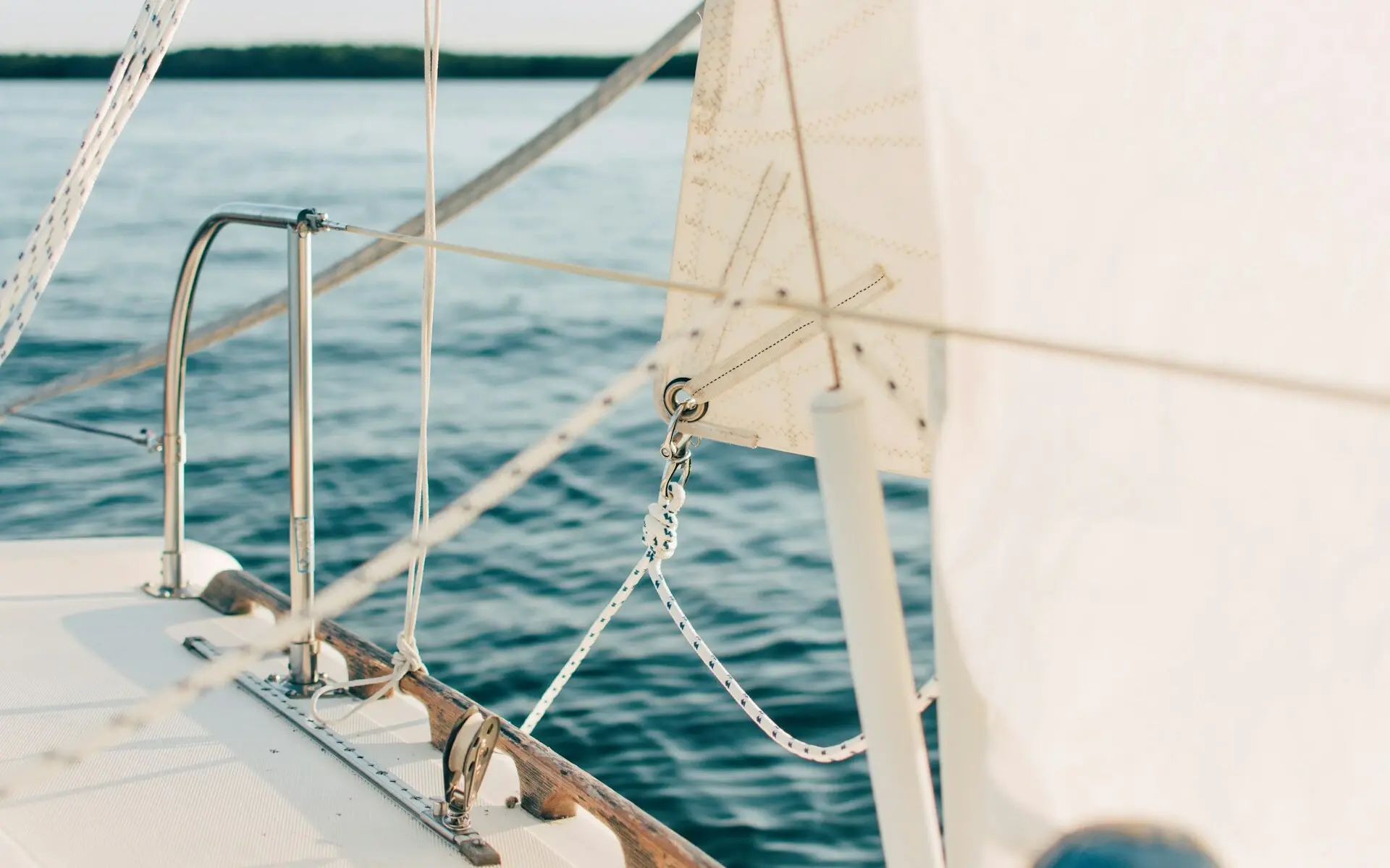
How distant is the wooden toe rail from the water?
1.20 meters

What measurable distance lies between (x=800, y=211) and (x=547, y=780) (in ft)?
2.47

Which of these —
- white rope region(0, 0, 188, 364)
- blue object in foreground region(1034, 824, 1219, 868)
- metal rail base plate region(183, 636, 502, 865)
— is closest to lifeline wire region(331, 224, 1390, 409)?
blue object in foreground region(1034, 824, 1219, 868)

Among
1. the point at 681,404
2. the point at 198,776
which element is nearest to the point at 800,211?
the point at 681,404

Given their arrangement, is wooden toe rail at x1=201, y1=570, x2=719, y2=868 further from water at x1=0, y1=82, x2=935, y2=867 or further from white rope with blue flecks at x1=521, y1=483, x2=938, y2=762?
water at x1=0, y1=82, x2=935, y2=867

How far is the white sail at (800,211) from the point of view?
1538 millimetres

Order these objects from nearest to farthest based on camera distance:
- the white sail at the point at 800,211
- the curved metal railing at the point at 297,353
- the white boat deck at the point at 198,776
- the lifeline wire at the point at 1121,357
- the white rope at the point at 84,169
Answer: the lifeline wire at the point at 1121,357 → the white sail at the point at 800,211 → the white boat deck at the point at 198,776 → the curved metal railing at the point at 297,353 → the white rope at the point at 84,169


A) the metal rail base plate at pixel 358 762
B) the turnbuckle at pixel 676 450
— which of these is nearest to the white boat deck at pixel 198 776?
the metal rail base plate at pixel 358 762

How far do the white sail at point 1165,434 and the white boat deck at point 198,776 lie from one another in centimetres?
93

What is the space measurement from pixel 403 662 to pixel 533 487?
3.64m

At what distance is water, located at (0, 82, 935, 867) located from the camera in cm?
363

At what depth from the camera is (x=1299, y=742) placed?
2.67 feet

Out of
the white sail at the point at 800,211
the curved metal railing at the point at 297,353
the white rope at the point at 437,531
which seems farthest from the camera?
the curved metal railing at the point at 297,353

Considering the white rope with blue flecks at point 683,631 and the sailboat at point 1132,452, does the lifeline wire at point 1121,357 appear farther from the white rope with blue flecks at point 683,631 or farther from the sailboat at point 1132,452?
the white rope with blue flecks at point 683,631

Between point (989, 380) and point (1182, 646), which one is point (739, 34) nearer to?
point (989, 380)
